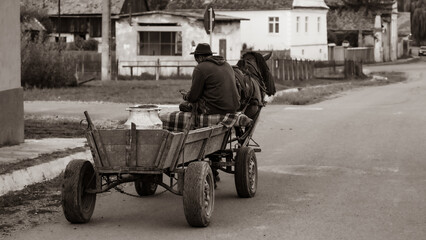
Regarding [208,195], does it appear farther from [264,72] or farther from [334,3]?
[334,3]

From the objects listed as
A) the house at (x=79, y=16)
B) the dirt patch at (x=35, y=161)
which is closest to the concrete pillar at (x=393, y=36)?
the house at (x=79, y=16)

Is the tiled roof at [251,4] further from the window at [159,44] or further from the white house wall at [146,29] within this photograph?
the window at [159,44]

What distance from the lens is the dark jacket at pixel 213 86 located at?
11.9 meters

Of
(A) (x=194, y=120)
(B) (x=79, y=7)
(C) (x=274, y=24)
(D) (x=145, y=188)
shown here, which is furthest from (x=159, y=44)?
(A) (x=194, y=120)

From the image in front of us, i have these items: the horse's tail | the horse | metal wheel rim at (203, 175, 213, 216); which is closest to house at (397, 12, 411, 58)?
the horse's tail

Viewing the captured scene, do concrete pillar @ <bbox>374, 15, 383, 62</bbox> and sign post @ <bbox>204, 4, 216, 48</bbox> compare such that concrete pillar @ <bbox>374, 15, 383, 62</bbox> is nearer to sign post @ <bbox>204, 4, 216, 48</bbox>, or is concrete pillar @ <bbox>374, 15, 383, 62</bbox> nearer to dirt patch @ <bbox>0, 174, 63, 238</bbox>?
sign post @ <bbox>204, 4, 216, 48</bbox>

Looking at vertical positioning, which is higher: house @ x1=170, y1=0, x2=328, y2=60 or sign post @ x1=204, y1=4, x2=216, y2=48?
house @ x1=170, y1=0, x2=328, y2=60

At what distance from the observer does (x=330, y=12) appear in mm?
84688

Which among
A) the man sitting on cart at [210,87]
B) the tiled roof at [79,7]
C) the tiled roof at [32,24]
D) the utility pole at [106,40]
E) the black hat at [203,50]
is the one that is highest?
the tiled roof at [79,7]

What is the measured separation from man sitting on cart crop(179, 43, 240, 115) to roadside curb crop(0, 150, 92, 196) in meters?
2.71

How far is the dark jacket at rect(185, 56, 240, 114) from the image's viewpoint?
11.9 metres

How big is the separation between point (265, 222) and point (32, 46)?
24.6m

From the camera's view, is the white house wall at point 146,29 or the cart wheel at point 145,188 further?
the white house wall at point 146,29

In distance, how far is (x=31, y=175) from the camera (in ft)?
44.4
